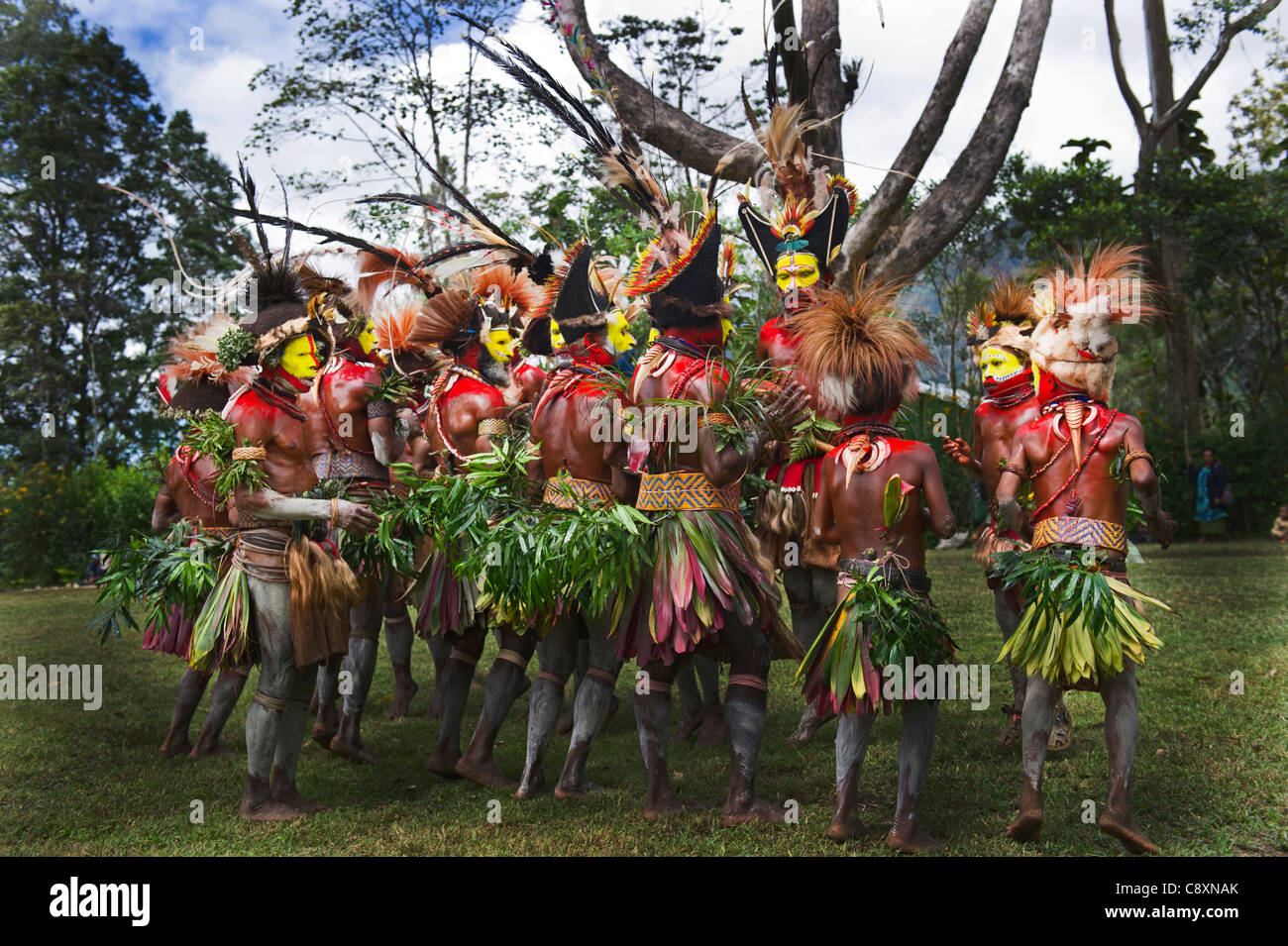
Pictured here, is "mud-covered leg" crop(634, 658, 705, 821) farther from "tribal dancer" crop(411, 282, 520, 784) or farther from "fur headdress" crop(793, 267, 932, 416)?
"fur headdress" crop(793, 267, 932, 416)

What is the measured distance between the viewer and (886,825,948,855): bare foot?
416cm

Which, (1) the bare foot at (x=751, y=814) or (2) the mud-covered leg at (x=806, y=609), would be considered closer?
(1) the bare foot at (x=751, y=814)

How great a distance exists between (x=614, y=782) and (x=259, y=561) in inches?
81.1

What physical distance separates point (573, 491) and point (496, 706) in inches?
46.5

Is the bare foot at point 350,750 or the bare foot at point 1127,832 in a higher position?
the bare foot at point 1127,832

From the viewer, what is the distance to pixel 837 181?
6.42 meters

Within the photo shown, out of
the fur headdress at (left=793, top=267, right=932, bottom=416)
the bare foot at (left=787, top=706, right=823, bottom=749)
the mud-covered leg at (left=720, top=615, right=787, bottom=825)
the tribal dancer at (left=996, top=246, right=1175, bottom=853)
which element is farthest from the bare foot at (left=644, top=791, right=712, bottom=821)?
the fur headdress at (left=793, top=267, right=932, bottom=416)

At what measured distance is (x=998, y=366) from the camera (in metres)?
5.35

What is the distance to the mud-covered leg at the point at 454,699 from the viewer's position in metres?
5.58

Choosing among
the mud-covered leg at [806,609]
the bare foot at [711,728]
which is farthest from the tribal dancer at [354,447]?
the mud-covered leg at [806,609]

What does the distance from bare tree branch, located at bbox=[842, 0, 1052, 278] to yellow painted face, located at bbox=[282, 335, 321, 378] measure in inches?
262

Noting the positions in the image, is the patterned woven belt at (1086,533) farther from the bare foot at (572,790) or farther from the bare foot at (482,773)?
the bare foot at (482,773)
